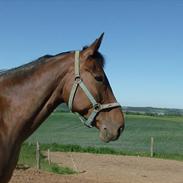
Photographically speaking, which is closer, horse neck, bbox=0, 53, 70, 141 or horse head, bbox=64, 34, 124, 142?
horse head, bbox=64, 34, 124, 142

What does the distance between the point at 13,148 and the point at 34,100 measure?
46cm

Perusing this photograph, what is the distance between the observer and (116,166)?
2153cm

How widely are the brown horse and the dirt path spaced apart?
8.10 metres

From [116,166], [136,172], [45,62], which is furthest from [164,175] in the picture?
[45,62]

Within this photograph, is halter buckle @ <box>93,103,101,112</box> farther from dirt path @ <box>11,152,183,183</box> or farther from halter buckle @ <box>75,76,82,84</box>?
dirt path @ <box>11,152,183,183</box>

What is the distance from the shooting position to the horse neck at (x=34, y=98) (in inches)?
145

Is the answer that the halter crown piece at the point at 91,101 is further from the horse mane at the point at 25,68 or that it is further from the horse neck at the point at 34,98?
the horse mane at the point at 25,68

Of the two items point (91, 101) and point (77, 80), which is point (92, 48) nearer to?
point (77, 80)

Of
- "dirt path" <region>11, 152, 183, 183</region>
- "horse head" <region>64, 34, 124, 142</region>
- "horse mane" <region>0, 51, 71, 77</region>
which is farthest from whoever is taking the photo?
"dirt path" <region>11, 152, 183, 183</region>

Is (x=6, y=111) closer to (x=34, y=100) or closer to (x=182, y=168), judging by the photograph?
(x=34, y=100)

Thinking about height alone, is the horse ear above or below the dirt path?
above

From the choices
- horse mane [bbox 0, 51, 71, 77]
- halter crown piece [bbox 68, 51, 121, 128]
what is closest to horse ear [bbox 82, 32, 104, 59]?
halter crown piece [bbox 68, 51, 121, 128]

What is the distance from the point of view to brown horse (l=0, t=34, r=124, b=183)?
355 centimetres

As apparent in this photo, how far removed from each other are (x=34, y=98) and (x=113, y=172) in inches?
615
